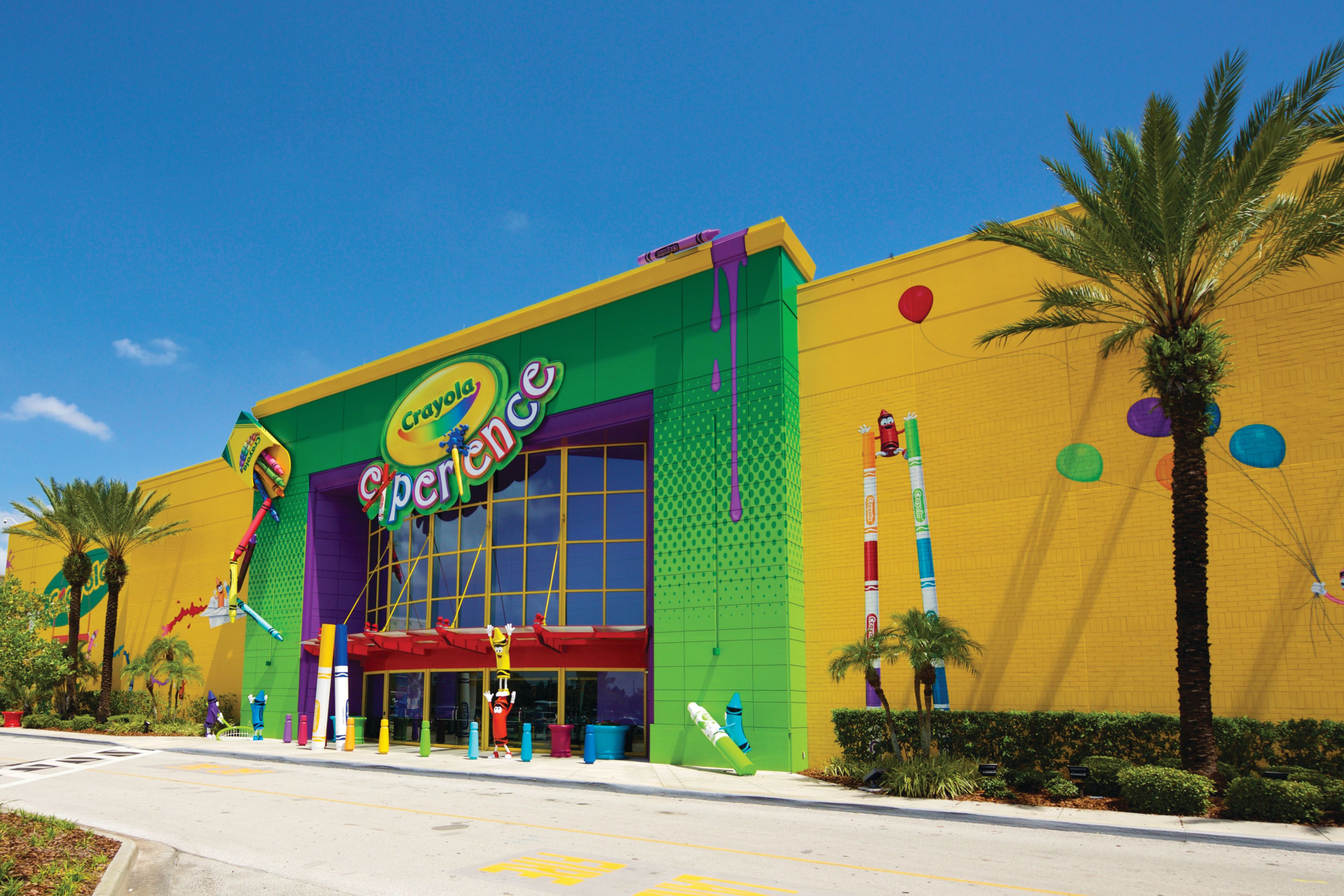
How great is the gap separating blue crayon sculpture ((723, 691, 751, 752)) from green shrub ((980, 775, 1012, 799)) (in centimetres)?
591

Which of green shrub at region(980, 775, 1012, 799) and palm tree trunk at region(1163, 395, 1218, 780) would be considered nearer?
palm tree trunk at region(1163, 395, 1218, 780)

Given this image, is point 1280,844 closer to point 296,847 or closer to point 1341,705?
point 1341,705

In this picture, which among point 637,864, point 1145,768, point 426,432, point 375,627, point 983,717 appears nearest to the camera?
point 637,864

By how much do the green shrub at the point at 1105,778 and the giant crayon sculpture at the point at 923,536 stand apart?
3884mm

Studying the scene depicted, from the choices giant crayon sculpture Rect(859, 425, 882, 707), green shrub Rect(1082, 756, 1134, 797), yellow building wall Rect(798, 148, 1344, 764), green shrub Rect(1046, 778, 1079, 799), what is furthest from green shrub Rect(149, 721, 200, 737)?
green shrub Rect(1082, 756, 1134, 797)

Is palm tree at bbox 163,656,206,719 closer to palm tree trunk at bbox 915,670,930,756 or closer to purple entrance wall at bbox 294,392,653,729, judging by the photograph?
purple entrance wall at bbox 294,392,653,729

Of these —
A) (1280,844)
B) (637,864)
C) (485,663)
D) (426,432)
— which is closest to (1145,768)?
(1280,844)

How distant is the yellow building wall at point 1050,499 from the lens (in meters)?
16.4

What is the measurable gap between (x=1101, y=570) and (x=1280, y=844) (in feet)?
23.4

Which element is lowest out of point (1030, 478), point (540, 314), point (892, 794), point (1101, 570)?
point (892, 794)

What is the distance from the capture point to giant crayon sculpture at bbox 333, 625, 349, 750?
1085 inches

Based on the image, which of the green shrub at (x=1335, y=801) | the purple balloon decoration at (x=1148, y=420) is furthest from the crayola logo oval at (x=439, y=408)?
the green shrub at (x=1335, y=801)

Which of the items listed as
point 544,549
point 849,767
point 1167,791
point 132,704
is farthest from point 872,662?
point 132,704

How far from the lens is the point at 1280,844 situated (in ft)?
37.5
